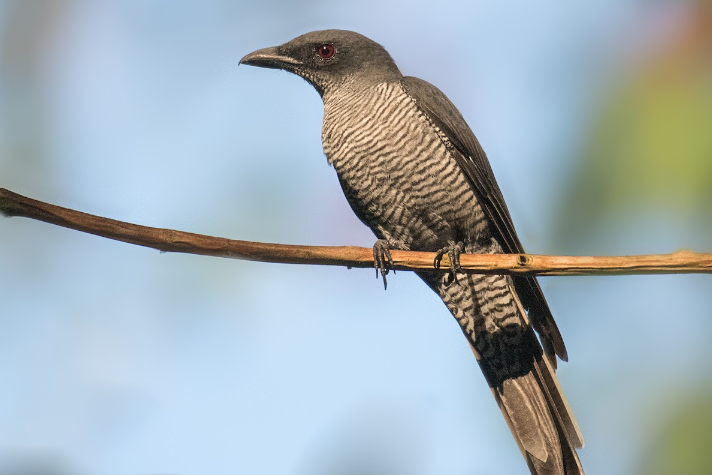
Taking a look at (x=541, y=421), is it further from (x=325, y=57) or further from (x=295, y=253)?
(x=325, y=57)

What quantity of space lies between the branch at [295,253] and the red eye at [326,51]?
2463 mm

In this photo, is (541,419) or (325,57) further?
(325,57)

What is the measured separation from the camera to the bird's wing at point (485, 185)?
5270 mm

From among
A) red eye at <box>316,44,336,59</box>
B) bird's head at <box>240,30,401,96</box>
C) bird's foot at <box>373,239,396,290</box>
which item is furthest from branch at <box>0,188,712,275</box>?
red eye at <box>316,44,336,59</box>

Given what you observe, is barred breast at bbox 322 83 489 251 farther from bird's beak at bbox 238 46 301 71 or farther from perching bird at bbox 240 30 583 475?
bird's beak at bbox 238 46 301 71

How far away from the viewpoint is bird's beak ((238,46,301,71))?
19.7ft

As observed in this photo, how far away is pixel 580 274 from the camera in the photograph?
12.2ft

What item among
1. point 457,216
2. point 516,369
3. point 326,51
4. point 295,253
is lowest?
point 516,369

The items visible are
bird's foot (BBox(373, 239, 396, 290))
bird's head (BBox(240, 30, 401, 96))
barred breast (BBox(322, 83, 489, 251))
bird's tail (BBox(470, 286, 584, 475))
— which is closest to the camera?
bird's foot (BBox(373, 239, 396, 290))

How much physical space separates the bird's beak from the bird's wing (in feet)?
3.01

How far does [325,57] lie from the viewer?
6.06m

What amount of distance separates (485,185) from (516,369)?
1.26m

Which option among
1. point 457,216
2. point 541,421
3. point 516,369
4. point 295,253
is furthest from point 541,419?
point 295,253

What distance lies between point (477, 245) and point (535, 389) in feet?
3.38
